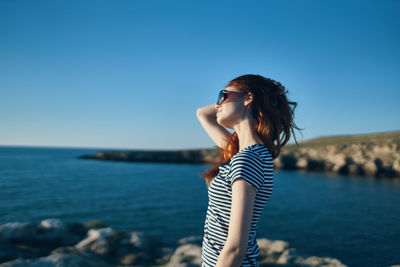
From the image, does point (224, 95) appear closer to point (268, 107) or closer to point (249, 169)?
point (268, 107)

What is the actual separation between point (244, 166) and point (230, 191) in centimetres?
27

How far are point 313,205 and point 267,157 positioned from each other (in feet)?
81.3

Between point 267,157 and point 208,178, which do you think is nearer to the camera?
point 267,157

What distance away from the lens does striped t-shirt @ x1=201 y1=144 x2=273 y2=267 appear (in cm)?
149

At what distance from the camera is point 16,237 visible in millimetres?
9062

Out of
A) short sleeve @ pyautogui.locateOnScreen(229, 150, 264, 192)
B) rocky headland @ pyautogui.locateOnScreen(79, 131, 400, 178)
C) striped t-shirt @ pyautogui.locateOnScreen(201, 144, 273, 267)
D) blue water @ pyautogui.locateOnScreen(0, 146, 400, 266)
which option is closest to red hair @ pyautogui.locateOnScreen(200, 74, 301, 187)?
striped t-shirt @ pyautogui.locateOnScreen(201, 144, 273, 267)

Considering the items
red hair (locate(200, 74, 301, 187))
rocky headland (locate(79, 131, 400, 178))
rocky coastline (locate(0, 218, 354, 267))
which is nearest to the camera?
red hair (locate(200, 74, 301, 187))

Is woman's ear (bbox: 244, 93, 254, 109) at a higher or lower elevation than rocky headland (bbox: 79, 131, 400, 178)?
higher

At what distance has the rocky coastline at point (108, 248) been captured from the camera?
8344 mm

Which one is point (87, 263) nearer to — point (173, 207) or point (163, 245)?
point (163, 245)

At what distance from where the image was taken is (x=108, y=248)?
9.40 metres

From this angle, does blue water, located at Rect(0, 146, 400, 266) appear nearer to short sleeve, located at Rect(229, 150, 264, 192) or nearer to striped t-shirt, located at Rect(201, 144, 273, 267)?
striped t-shirt, located at Rect(201, 144, 273, 267)

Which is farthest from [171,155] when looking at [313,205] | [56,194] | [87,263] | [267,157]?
[267,157]

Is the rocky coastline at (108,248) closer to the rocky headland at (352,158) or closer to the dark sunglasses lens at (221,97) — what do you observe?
the dark sunglasses lens at (221,97)
